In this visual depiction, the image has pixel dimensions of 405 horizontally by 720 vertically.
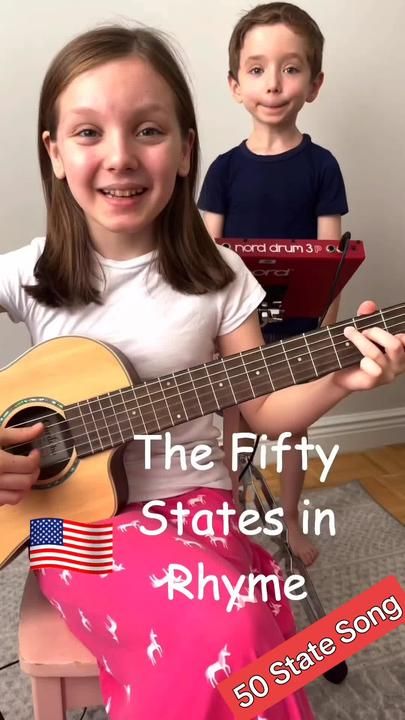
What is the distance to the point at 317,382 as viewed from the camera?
0.76 meters

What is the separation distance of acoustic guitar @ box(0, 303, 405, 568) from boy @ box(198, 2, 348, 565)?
0.56 m

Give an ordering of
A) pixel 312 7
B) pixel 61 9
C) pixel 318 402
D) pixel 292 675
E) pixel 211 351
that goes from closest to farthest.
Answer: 1. pixel 292 675
2. pixel 318 402
3. pixel 211 351
4. pixel 61 9
5. pixel 312 7

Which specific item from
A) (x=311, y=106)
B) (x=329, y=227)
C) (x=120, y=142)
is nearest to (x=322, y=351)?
(x=120, y=142)

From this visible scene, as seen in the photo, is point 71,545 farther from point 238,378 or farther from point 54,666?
point 238,378

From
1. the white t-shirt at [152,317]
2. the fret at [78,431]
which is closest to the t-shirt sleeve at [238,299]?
the white t-shirt at [152,317]

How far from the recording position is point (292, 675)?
55 cm

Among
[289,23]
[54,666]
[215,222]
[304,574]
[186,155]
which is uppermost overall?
[289,23]

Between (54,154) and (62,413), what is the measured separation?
1.17 feet

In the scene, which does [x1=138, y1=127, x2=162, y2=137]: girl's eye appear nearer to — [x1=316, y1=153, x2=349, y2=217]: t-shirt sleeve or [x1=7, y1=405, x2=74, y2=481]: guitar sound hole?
[x1=7, y1=405, x2=74, y2=481]: guitar sound hole

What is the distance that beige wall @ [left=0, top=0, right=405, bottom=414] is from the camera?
140 centimetres

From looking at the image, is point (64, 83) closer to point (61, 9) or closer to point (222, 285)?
point (222, 285)

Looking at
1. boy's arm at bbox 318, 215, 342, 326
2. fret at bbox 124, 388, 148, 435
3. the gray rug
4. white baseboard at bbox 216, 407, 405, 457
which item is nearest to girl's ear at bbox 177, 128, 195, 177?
fret at bbox 124, 388, 148, 435

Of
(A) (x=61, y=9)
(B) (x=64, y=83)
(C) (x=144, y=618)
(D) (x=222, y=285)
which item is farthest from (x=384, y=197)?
(C) (x=144, y=618)

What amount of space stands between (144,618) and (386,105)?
61.4 inches
